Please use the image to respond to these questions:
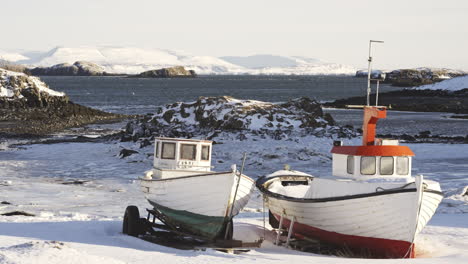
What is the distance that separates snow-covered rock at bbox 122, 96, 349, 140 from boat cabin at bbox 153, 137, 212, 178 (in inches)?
691

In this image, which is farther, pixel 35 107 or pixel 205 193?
pixel 35 107

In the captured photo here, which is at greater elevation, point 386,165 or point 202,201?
point 386,165

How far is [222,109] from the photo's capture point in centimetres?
4209

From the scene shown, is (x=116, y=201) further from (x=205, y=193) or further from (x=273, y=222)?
(x=205, y=193)

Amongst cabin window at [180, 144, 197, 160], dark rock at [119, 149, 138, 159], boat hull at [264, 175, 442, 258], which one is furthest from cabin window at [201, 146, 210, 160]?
dark rock at [119, 149, 138, 159]

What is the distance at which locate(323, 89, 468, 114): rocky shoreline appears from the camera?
2957 inches

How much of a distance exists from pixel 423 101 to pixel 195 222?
75682 millimetres

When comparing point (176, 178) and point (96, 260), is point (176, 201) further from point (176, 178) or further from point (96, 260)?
point (96, 260)

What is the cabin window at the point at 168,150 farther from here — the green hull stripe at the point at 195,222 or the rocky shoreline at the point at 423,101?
the rocky shoreline at the point at 423,101

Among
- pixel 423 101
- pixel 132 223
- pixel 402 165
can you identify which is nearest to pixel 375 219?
pixel 402 165

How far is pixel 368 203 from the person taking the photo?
16844mm

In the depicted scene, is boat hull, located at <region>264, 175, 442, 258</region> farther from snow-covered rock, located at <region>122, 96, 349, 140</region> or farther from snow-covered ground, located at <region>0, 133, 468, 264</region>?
snow-covered rock, located at <region>122, 96, 349, 140</region>

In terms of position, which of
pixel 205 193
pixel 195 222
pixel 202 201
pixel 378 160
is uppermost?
pixel 378 160

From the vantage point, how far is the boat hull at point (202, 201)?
1831 centimetres
